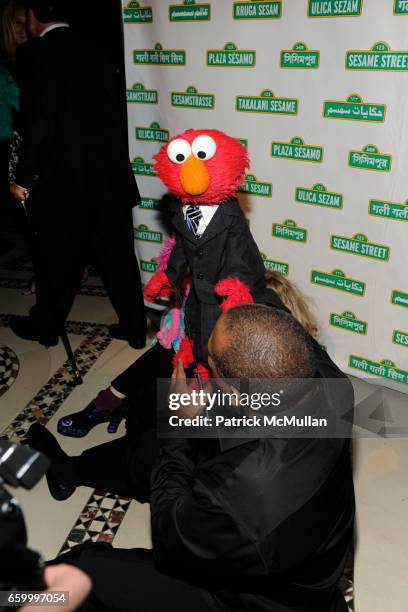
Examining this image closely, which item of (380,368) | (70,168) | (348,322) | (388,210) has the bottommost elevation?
(380,368)

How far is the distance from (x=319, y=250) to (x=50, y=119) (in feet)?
4.32

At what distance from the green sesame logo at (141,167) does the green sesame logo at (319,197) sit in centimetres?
87

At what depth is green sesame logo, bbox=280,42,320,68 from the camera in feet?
7.37

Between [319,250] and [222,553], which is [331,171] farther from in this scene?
[222,553]

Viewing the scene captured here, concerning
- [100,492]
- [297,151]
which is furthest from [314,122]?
[100,492]

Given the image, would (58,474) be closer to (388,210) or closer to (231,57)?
(388,210)

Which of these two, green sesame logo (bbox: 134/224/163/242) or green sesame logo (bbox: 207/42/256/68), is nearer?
green sesame logo (bbox: 207/42/256/68)

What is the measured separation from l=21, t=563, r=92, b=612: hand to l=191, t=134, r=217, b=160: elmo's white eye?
52.5 inches

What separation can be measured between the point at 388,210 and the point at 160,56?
134cm

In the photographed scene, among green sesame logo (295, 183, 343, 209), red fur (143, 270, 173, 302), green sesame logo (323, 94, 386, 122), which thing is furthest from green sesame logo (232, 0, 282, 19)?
red fur (143, 270, 173, 302)

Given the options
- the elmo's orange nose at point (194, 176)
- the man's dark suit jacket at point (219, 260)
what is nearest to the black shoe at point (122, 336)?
the man's dark suit jacket at point (219, 260)

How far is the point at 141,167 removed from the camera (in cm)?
299

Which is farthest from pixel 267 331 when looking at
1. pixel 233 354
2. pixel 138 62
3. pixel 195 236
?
pixel 138 62

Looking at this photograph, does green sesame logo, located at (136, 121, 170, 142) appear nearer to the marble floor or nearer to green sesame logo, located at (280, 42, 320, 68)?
green sesame logo, located at (280, 42, 320, 68)
